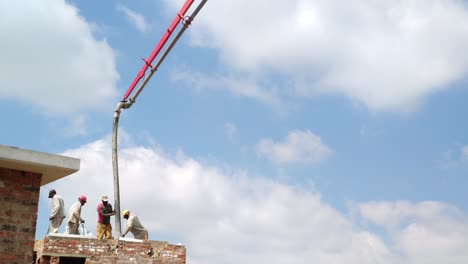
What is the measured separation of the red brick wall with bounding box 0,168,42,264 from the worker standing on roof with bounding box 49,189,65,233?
4.97 meters

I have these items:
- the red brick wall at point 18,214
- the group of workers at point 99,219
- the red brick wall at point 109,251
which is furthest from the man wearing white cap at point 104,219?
the red brick wall at point 18,214

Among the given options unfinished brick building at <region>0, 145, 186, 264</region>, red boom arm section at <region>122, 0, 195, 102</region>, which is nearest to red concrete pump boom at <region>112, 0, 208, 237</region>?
red boom arm section at <region>122, 0, 195, 102</region>

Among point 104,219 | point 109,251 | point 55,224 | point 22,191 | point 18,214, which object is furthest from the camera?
point 104,219

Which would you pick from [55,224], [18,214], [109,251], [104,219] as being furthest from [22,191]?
[104,219]

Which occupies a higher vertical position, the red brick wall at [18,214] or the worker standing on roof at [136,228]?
the worker standing on roof at [136,228]

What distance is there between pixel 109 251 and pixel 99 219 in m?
1.66

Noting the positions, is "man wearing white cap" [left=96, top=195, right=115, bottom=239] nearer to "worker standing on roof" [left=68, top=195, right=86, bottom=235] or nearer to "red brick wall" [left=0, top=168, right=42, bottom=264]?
"worker standing on roof" [left=68, top=195, right=86, bottom=235]

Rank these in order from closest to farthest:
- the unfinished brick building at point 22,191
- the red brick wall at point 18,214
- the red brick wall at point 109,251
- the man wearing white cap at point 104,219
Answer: the unfinished brick building at point 22,191 < the red brick wall at point 18,214 < the red brick wall at point 109,251 < the man wearing white cap at point 104,219

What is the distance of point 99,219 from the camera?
1562cm

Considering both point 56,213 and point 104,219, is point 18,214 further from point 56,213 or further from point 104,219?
point 104,219

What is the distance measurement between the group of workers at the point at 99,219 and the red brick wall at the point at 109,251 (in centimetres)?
81

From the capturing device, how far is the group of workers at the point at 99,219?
577 inches

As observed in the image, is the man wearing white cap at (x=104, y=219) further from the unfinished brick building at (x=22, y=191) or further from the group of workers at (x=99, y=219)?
the unfinished brick building at (x=22, y=191)

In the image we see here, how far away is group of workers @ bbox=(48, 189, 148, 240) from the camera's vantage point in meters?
14.7
